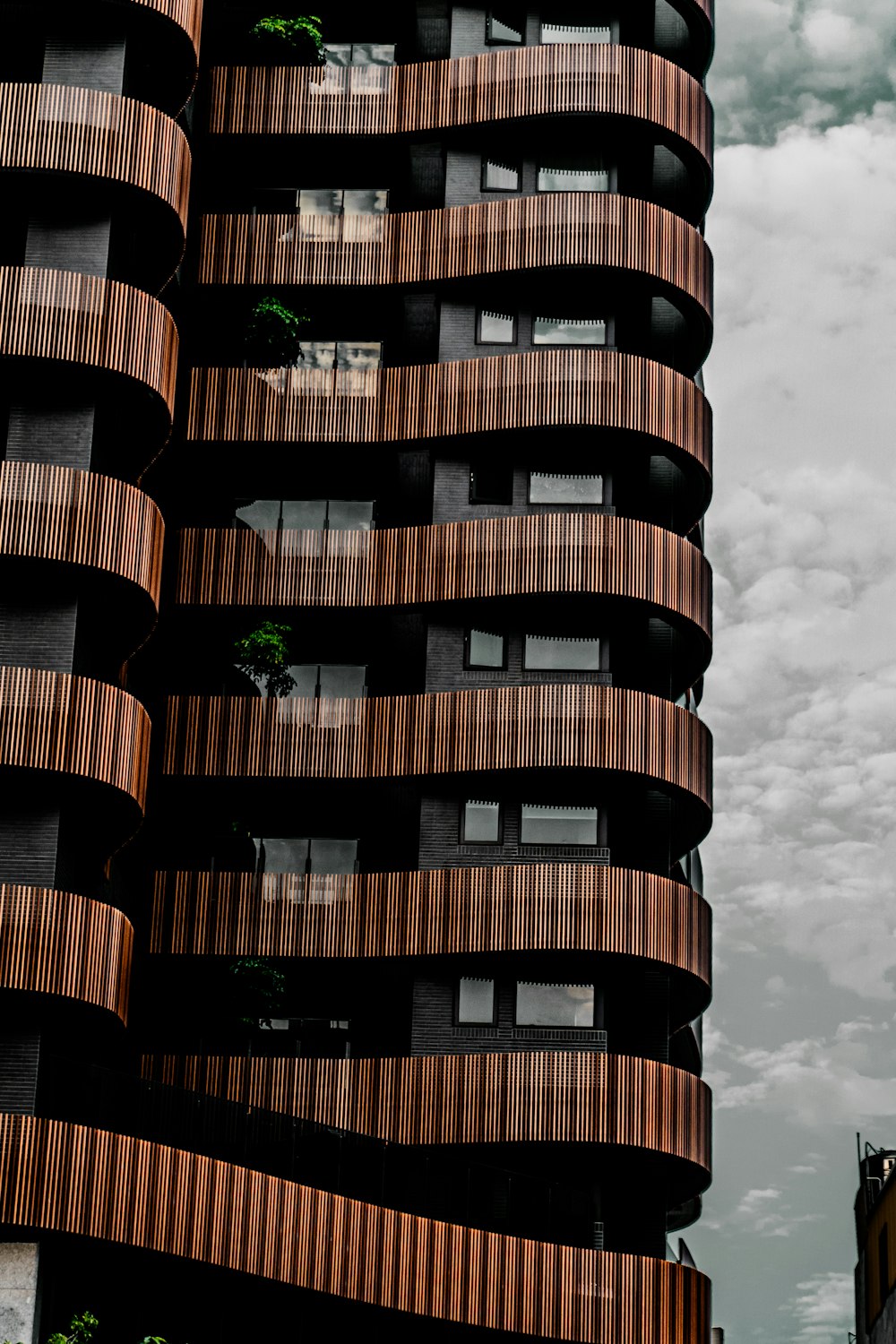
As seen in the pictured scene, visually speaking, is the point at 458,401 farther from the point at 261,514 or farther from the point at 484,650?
the point at 484,650

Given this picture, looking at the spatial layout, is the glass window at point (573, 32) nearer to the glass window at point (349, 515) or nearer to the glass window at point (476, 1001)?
the glass window at point (349, 515)

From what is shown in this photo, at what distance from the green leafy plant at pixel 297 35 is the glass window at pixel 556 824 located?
74.0 ft

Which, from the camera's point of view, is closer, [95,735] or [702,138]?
[95,735]

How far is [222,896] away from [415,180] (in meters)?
20.6

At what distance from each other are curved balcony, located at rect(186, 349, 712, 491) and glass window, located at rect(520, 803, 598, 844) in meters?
9.91

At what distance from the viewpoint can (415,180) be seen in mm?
58531

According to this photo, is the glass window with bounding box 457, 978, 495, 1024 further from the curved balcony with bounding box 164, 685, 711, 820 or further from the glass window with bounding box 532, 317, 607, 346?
the glass window with bounding box 532, 317, 607, 346

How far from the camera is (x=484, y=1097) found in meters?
48.6

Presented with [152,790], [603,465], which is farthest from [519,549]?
[152,790]

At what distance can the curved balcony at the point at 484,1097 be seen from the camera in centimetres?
4838

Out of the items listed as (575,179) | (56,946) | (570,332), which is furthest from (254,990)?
(575,179)

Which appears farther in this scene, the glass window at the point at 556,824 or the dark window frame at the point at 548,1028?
the glass window at the point at 556,824

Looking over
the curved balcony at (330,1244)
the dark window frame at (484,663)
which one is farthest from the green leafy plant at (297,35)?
the curved balcony at (330,1244)

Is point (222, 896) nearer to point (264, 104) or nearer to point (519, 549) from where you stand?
point (519, 549)
